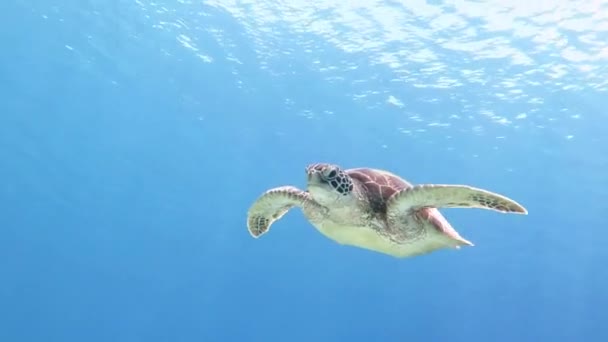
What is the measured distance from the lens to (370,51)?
54.6 feet

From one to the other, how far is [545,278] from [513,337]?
22.4 metres

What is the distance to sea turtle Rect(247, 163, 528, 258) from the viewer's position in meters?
4.88

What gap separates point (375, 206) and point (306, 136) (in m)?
19.3

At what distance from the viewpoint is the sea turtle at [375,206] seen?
488cm

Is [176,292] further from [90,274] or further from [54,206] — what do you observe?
[54,206]

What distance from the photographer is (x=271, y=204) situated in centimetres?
585

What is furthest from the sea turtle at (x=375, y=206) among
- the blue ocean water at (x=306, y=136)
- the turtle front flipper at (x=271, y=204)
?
the blue ocean water at (x=306, y=136)

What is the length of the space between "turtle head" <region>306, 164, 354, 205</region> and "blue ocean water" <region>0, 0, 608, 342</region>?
31.5ft

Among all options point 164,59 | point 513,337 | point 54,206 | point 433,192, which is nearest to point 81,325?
point 54,206

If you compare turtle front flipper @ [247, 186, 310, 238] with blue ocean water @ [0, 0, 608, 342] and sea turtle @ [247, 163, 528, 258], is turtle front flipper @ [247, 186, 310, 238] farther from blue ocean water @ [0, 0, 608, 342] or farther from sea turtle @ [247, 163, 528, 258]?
blue ocean water @ [0, 0, 608, 342]

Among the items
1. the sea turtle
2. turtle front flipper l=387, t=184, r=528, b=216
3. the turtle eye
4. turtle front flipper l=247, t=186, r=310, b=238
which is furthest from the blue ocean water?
the turtle eye

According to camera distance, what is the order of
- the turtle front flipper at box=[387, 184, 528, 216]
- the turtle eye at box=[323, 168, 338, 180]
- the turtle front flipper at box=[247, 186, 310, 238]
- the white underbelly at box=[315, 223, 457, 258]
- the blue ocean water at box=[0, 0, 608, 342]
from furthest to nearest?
the blue ocean water at box=[0, 0, 608, 342] < the white underbelly at box=[315, 223, 457, 258] < the turtle front flipper at box=[247, 186, 310, 238] < the turtle eye at box=[323, 168, 338, 180] < the turtle front flipper at box=[387, 184, 528, 216]

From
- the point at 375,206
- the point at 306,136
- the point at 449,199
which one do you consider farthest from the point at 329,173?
the point at 306,136

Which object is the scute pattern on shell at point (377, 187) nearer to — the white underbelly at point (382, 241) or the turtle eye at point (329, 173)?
the white underbelly at point (382, 241)
